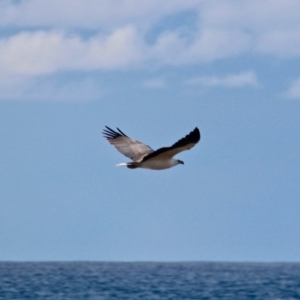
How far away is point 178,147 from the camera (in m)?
36.3

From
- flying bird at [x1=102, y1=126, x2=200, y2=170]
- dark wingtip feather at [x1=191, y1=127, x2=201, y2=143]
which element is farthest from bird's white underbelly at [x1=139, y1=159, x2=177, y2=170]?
dark wingtip feather at [x1=191, y1=127, x2=201, y2=143]

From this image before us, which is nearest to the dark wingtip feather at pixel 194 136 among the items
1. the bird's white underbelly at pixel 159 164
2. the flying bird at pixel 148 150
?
the flying bird at pixel 148 150

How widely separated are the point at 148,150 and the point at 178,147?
349 centimetres

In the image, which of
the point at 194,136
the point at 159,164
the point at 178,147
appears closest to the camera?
the point at 194,136

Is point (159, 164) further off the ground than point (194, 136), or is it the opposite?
point (194, 136)

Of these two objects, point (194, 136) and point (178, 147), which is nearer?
point (194, 136)

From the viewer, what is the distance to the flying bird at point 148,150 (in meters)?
35.8

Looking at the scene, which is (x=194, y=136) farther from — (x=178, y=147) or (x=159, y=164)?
(x=159, y=164)

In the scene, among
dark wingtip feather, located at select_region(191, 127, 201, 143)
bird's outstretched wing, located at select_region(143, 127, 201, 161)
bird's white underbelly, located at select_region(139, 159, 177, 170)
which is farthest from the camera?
bird's white underbelly, located at select_region(139, 159, 177, 170)

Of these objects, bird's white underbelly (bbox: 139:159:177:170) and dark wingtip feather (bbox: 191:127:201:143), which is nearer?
dark wingtip feather (bbox: 191:127:201:143)

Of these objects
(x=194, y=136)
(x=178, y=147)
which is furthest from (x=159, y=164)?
(x=194, y=136)

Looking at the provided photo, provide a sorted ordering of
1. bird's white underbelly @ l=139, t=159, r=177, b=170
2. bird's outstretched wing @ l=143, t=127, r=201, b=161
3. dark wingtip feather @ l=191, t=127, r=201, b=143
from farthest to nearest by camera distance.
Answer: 1. bird's white underbelly @ l=139, t=159, r=177, b=170
2. bird's outstretched wing @ l=143, t=127, r=201, b=161
3. dark wingtip feather @ l=191, t=127, r=201, b=143

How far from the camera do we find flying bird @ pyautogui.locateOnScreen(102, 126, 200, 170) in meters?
35.8

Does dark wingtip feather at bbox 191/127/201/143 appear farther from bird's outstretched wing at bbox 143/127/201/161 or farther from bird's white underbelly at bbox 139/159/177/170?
bird's white underbelly at bbox 139/159/177/170
